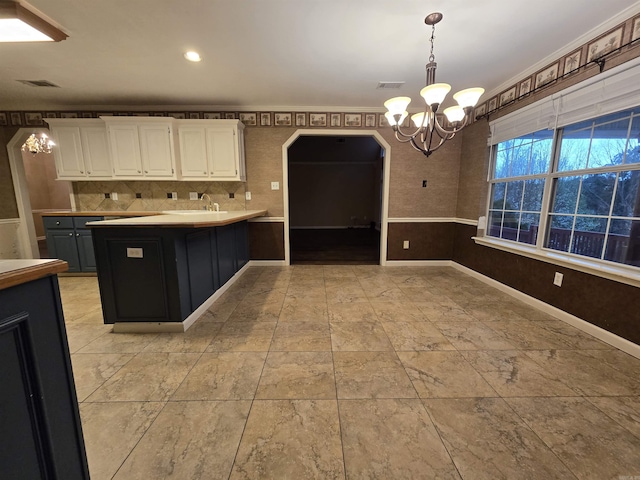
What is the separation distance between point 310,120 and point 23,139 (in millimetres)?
4555

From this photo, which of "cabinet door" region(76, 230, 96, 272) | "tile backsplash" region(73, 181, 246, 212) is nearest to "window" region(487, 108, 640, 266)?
"tile backsplash" region(73, 181, 246, 212)

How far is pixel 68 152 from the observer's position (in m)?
3.93

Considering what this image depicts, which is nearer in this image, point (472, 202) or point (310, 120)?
point (472, 202)

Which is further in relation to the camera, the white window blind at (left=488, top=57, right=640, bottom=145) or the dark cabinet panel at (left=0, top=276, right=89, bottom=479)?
the white window blind at (left=488, top=57, right=640, bottom=145)

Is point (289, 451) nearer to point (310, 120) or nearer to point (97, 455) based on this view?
point (97, 455)

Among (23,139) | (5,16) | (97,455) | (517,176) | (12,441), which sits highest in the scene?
(23,139)

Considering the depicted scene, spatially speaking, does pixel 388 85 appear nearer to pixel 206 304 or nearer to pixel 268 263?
pixel 268 263

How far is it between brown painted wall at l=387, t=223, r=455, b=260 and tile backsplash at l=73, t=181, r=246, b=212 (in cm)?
281

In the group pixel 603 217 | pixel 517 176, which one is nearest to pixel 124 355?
pixel 603 217

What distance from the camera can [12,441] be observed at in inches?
28.3

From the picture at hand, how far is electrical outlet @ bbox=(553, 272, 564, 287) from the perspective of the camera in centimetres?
256

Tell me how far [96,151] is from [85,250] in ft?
4.91

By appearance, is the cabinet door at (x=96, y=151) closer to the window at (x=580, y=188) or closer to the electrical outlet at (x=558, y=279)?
the window at (x=580, y=188)

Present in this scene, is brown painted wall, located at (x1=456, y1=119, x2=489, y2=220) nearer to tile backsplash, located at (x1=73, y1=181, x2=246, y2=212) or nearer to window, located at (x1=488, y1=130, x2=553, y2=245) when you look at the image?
window, located at (x1=488, y1=130, x2=553, y2=245)
